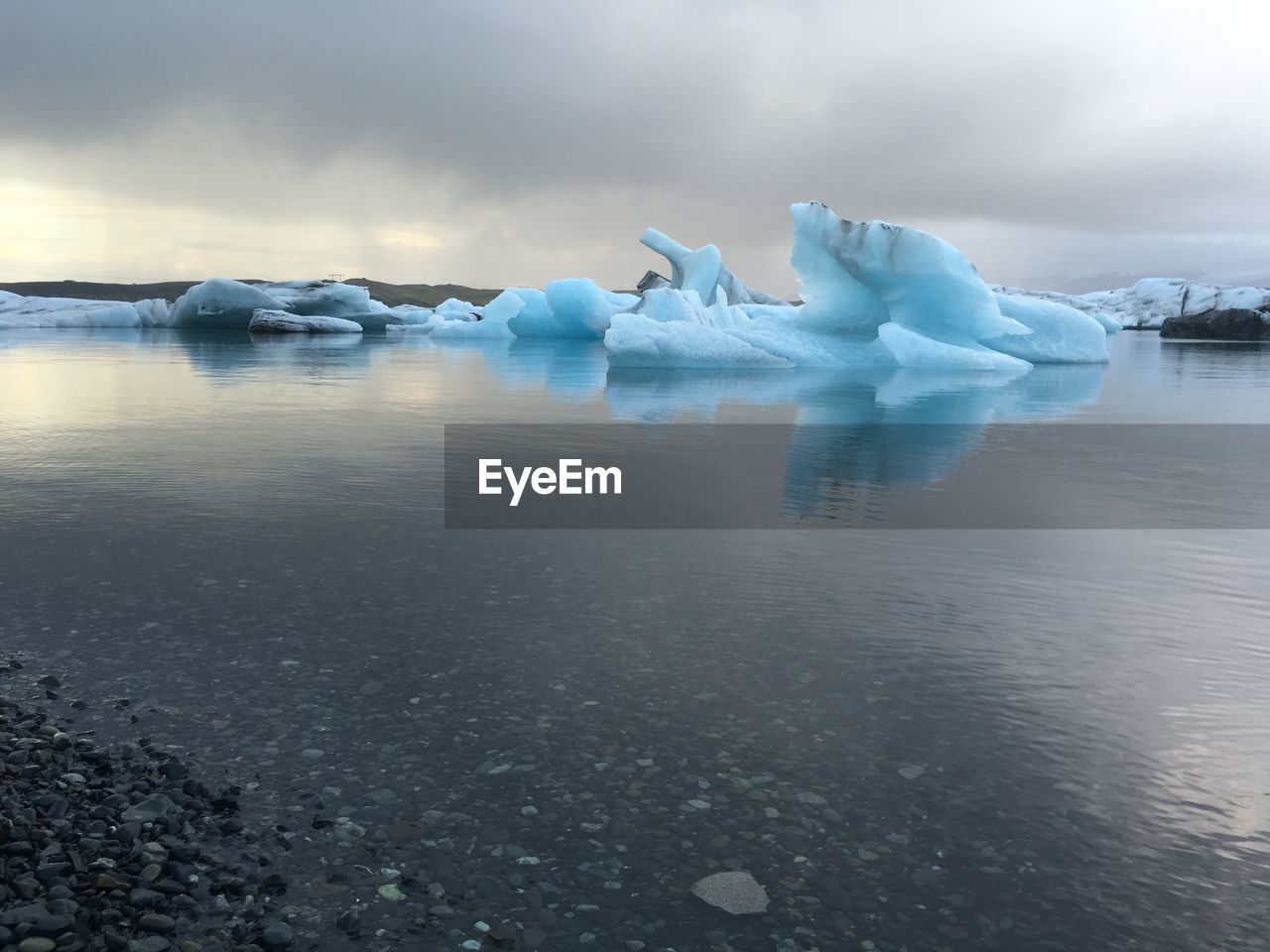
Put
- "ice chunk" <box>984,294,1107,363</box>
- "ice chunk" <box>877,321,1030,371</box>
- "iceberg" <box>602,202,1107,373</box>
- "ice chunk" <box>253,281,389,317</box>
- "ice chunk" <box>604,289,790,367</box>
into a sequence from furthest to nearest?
"ice chunk" <box>253,281,389,317</box> < "ice chunk" <box>984,294,1107,363</box> < "ice chunk" <box>877,321,1030,371</box> < "iceberg" <box>602,202,1107,373</box> < "ice chunk" <box>604,289,790,367</box>

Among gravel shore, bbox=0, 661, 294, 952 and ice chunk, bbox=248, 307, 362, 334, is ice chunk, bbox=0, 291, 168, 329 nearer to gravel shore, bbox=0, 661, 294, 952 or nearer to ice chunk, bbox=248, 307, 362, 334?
ice chunk, bbox=248, 307, 362, 334

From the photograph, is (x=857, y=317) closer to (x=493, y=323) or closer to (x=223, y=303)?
(x=493, y=323)

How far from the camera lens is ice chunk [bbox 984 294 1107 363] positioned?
34.9m

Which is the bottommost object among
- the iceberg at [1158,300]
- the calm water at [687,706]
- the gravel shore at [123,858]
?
the gravel shore at [123,858]

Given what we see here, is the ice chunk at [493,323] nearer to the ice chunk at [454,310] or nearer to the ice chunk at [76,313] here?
the ice chunk at [454,310]

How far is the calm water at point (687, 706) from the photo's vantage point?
3.11m

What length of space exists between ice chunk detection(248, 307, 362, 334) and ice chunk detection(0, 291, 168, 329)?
12.9m

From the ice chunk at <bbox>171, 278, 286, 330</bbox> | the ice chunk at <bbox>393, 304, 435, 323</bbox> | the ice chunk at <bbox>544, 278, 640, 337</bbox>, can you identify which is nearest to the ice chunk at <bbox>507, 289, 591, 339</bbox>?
the ice chunk at <bbox>544, 278, 640, 337</bbox>

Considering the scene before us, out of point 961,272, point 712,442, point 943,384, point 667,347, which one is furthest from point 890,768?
point 961,272

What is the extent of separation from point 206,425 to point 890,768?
12.8 metres

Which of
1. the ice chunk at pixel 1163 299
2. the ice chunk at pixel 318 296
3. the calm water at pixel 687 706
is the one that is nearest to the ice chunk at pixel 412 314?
the ice chunk at pixel 318 296

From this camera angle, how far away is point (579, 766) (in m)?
3.89

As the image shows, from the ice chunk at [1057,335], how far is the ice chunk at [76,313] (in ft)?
192

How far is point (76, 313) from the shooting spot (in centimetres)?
6512
